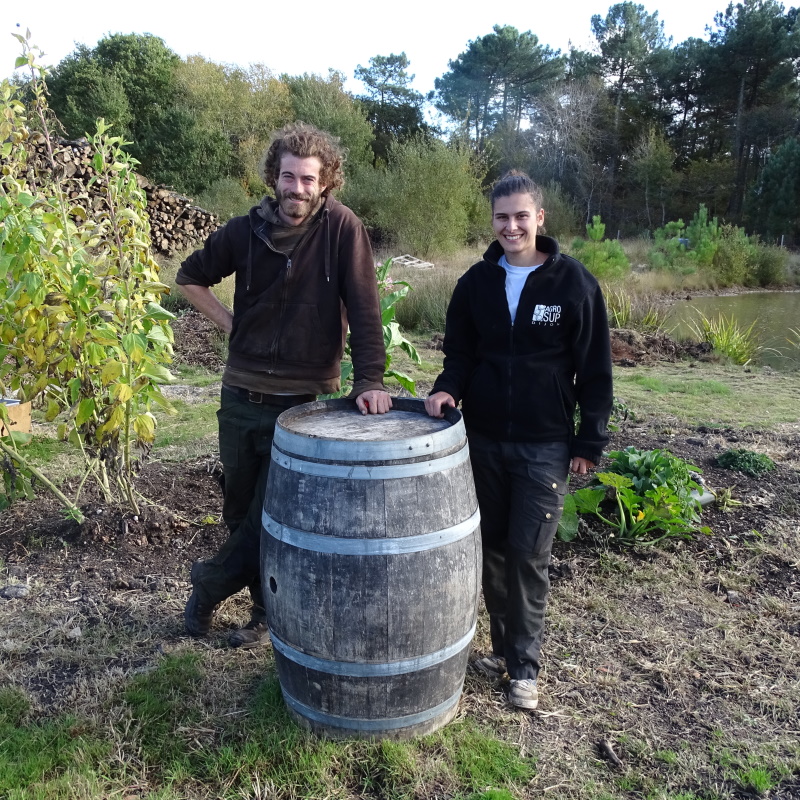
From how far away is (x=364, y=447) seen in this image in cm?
195

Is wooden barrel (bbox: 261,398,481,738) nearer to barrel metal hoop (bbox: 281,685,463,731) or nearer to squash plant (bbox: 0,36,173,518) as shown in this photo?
barrel metal hoop (bbox: 281,685,463,731)

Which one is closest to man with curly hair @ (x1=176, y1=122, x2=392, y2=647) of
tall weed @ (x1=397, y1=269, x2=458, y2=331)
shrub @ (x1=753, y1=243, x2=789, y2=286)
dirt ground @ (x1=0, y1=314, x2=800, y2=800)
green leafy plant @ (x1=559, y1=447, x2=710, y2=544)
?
dirt ground @ (x1=0, y1=314, x2=800, y2=800)

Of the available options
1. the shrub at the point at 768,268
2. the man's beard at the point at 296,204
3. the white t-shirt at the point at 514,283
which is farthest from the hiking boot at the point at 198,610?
the shrub at the point at 768,268

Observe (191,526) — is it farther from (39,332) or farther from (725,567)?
(725,567)

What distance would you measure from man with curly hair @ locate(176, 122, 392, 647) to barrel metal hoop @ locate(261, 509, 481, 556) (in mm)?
537

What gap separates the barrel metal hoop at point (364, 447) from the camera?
76.9 inches

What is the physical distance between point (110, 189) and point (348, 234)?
49.4 inches

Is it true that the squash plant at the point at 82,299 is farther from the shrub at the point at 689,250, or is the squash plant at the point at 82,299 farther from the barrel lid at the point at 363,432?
the shrub at the point at 689,250

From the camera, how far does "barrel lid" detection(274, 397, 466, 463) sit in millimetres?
1959

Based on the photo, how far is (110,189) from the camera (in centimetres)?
308

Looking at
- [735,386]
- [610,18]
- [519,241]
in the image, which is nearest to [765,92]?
[610,18]

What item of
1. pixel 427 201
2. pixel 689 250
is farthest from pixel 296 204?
pixel 689 250

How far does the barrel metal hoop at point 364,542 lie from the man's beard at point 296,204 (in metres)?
1.12

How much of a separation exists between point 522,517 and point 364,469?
0.76 m
